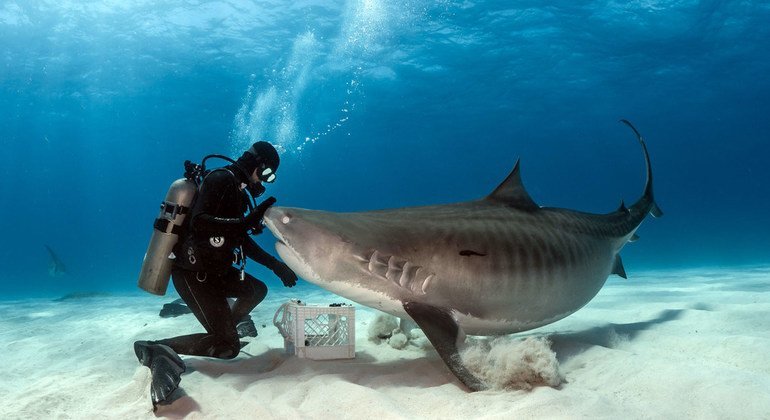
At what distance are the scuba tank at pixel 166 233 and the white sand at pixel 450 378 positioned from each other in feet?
2.84

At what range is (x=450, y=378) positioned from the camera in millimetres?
3439

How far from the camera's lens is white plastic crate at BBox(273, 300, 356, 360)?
4.15m

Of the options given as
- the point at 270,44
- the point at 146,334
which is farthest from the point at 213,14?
the point at 146,334

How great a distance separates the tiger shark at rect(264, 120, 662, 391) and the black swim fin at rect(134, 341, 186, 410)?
116cm

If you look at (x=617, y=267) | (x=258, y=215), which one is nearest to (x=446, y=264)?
(x=258, y=215)

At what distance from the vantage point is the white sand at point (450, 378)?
253 centimetres

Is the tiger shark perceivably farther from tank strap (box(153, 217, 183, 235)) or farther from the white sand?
tank strap (box(153, 217, 183, 235))

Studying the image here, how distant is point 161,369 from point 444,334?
212cm

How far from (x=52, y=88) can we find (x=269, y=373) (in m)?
38.9

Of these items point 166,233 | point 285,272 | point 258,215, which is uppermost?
point 258,215

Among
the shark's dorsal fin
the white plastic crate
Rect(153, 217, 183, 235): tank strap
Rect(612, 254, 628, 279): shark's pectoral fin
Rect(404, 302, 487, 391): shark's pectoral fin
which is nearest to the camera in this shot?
Rect(404, 302, 487, 391): shark's pectoral fin

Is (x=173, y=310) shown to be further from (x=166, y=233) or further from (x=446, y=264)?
(x=446, y=264)

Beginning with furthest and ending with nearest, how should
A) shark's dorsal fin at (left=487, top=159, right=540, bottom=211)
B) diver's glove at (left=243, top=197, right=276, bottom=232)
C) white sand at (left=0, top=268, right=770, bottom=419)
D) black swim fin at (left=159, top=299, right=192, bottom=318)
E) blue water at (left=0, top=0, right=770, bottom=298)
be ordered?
blue water at (left=0, top=0, right=770, bottom=298) → black swim fin at (left=159, top=299, right=192, bottom=318) → shark's dorsal fin at (left=487, top=159, right=540, bottom=211) → diver's glove at (left=243, top=197, right=276, bottom=232) → white sand at (left=0, top=268, right=770, bottom=419)

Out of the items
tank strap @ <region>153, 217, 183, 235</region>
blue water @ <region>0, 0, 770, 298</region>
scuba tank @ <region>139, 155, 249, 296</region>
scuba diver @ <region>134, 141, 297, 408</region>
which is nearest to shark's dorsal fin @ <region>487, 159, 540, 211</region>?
scuba diver @ <region>134, 141, 297, 408</region>
